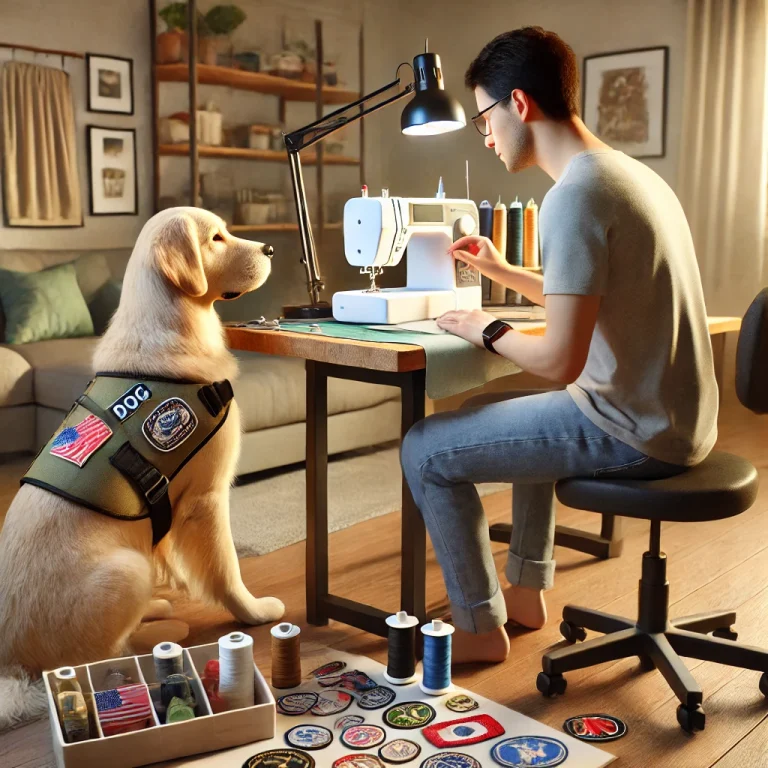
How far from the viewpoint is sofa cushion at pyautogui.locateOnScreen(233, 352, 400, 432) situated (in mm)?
3480

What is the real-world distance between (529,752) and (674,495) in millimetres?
539

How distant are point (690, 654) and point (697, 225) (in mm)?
3446

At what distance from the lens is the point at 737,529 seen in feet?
9.68

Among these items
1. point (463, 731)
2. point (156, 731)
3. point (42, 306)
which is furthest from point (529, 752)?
point (42, 306)

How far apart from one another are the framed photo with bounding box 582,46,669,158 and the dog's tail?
4.28 m

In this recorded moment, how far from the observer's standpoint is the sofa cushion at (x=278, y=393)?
3.48m

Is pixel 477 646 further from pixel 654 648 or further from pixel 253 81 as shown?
pixel 253 81

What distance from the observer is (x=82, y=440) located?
183cm

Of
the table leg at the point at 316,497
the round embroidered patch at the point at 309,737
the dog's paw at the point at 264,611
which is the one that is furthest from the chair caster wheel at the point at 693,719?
the dog's paw at the point at 264,611

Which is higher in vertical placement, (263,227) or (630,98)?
(630,98)

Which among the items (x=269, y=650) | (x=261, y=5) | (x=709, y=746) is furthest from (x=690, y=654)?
(x=261, y=5)

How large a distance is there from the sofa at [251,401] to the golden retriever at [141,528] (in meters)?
1.36

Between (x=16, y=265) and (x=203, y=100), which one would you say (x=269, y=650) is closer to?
(x=16, y=265)

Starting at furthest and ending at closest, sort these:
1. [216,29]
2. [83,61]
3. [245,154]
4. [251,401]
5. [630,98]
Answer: [630,98] → [245,154] → [216,29] → [83,61] → [251,401]
